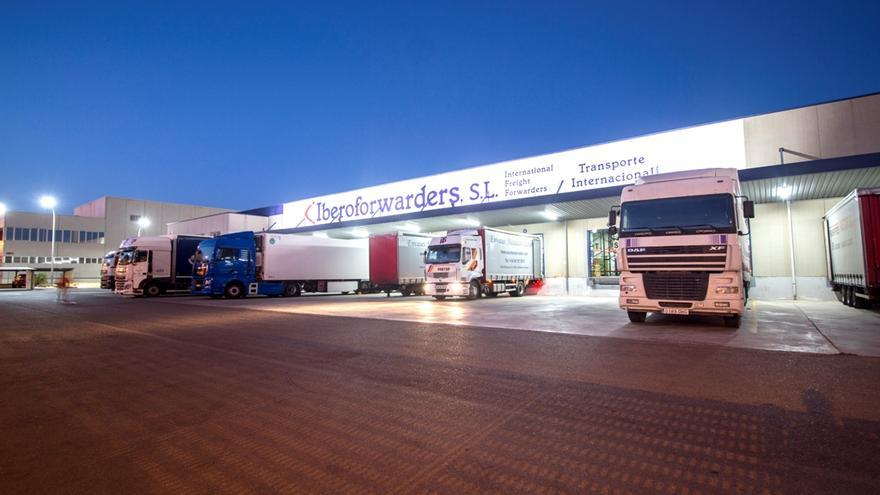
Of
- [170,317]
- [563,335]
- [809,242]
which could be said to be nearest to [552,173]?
[809,242]

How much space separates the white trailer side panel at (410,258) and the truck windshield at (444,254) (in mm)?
3117

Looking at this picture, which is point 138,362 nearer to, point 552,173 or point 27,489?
point 27,489

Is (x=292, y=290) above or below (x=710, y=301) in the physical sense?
below

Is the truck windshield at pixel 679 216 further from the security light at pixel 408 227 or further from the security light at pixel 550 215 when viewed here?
the security light at pixel 408 227

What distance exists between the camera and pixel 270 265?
76.0 ft

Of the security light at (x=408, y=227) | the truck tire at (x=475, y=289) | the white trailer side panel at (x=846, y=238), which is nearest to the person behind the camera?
the white trailer side panel at (x=846, y=238)

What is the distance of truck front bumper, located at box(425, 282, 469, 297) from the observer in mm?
19219

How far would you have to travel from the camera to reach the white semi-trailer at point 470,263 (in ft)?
63.1

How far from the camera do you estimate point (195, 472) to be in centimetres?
283

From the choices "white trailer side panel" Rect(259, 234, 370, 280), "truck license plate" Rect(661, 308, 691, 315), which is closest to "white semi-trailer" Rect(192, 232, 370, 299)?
"white trailer side panel" Rect(259, 234, 370, 280)

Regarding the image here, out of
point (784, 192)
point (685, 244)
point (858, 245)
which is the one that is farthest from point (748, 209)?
point (784, 192)

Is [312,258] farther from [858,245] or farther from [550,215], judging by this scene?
[858,245]

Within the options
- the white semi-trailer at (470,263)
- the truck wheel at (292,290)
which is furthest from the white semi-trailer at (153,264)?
the white semi-trailer at (470,263)

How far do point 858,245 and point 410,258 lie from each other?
58.0ft
